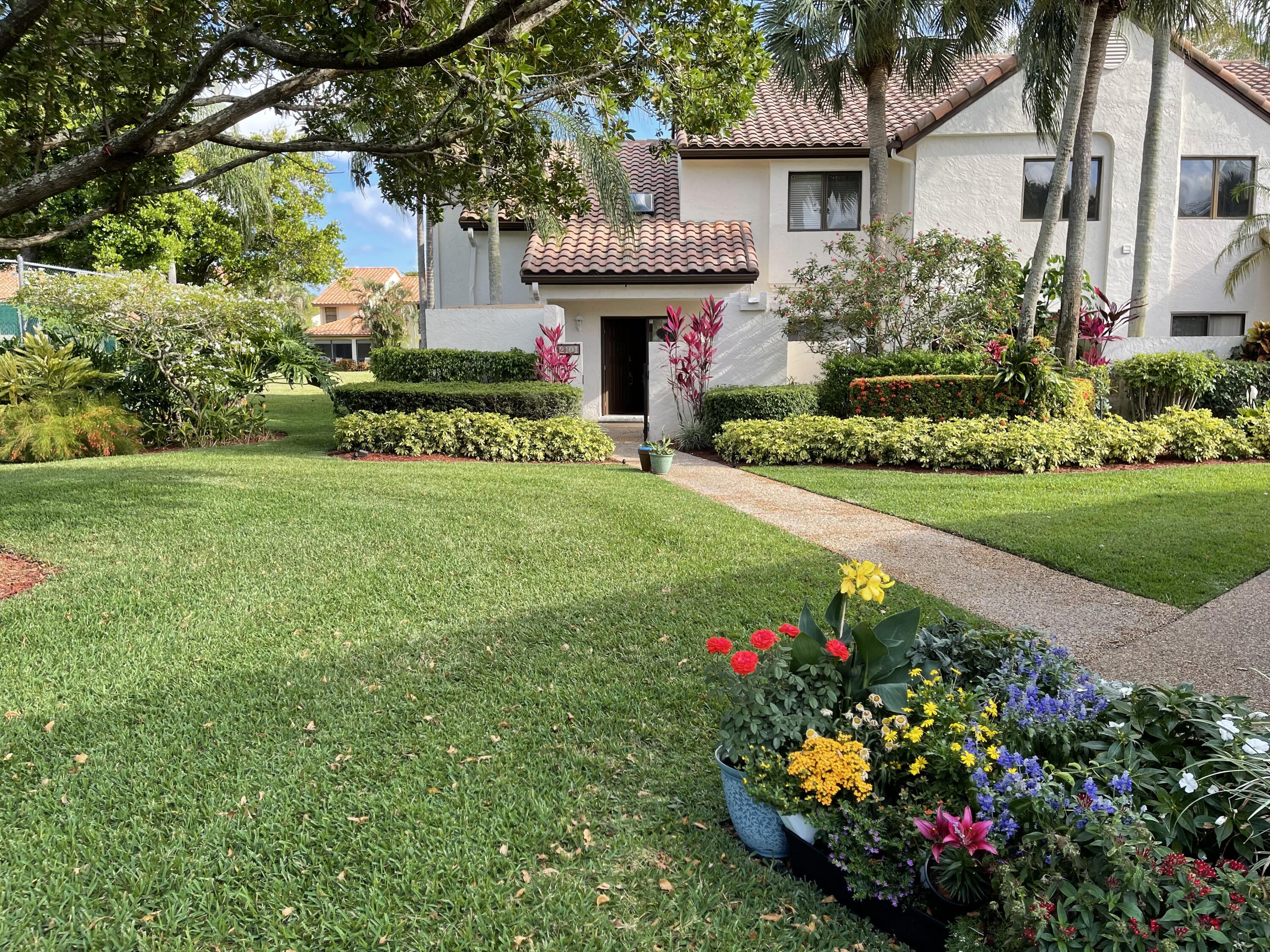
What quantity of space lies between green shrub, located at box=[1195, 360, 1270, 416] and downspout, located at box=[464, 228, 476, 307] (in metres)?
15.0

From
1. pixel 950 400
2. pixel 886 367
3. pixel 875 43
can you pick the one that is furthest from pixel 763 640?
pixel 875 43

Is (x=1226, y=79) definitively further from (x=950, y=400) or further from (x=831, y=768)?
(x=831, y=768)

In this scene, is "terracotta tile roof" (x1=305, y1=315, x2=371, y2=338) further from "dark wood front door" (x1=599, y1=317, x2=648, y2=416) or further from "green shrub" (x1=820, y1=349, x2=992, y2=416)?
"green shrub" (x1=820, y1=349, x2=992, y2=416)

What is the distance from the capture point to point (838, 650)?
2898 millimetres

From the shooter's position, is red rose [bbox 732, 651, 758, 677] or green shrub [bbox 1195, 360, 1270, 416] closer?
red rose [bbox 732, 651, 758, 677]

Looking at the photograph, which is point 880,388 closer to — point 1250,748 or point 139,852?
point 1250,748

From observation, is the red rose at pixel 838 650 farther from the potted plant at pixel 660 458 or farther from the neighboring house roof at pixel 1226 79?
the neighboring house roof at pixel 1226 79

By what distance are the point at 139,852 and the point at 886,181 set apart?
16.8m

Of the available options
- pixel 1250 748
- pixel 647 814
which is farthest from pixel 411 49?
pixel 1250 748

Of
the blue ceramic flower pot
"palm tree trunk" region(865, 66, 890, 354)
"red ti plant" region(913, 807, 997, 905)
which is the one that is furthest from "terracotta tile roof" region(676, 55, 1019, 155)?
"red ti plant" region(913, 807, 997, 905)

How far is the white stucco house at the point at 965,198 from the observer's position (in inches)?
696

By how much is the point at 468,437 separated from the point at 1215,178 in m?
17.9

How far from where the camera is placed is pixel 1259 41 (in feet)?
53.5

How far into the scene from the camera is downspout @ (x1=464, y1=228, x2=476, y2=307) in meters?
20.2
